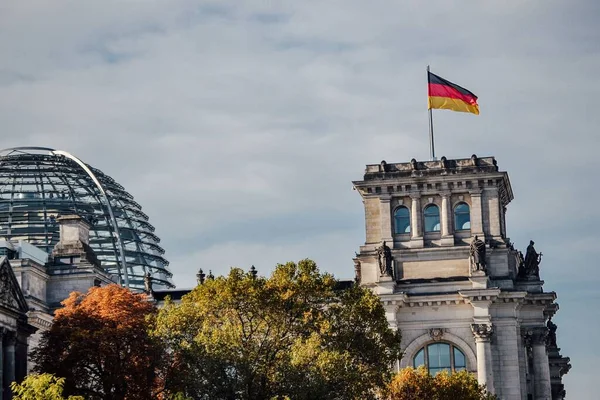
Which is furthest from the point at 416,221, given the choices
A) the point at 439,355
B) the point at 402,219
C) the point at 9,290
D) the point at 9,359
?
the point at 9,359

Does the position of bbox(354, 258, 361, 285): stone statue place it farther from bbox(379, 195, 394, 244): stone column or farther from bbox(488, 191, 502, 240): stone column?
bbox(488, 191, 502, 240): stone column

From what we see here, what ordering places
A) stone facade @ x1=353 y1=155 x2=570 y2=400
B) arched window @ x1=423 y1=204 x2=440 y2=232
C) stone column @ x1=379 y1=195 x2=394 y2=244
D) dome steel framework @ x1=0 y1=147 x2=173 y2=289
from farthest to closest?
dome steel framework @ x1=0 y1=147 x2=173 y2=289 < arched window @ x1=423 y1=204 x2=440 y2=232 < stone column @ x1=379 y1=195 x2=394 y2=244 < stone facade @ x1=353 y1=155 x2=570 y2=400

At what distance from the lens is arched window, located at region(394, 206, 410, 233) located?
134750 mm

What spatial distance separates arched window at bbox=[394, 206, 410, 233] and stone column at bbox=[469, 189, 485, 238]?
16.2 ft

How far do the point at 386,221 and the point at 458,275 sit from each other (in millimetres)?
6901

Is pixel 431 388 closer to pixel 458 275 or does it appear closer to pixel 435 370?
pixel 435 370

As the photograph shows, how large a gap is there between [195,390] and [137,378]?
27.3 ft

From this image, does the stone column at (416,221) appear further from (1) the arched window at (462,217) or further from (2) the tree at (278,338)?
(2) the tree at (278,338)

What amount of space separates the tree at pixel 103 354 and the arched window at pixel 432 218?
99.0 ft

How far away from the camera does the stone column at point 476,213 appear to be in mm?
133125

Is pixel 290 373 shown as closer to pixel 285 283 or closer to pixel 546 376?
pixel 285 283

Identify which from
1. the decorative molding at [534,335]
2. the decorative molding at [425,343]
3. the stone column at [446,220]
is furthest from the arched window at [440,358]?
the stone column at [446,220]

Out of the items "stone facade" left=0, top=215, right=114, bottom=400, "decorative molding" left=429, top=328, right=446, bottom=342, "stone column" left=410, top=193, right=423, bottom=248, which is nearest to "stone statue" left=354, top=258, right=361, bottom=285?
"stone column" left=410, top=193, right=423, bottom=248

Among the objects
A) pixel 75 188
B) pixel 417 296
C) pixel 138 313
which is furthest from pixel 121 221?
pixel 138 313
